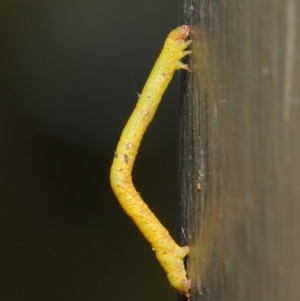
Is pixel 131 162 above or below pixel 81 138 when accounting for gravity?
above

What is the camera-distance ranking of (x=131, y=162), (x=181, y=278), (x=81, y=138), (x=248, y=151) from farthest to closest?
(x=81, y=138) < (x=131, y=162) < (x=181, y=278) < (x=248, y=151)

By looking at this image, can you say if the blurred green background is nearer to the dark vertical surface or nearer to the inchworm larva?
the inchworm larva

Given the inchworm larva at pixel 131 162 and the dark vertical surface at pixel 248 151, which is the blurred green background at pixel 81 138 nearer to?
the inchworm larva at pixel 131 162

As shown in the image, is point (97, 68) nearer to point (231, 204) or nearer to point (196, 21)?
point (196, 21)

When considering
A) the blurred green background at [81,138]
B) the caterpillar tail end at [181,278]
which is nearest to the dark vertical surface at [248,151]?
the caterpillar tail end at [181,278]

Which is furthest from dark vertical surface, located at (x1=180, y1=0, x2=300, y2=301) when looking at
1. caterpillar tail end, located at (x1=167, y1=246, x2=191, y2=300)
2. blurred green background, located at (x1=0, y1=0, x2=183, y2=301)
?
blurred green background, located at (x1=0, y1=0, x2=183, y2=301)

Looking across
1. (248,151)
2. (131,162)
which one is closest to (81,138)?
(131,162)

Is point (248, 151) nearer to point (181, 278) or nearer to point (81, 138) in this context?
point (181, 278)
